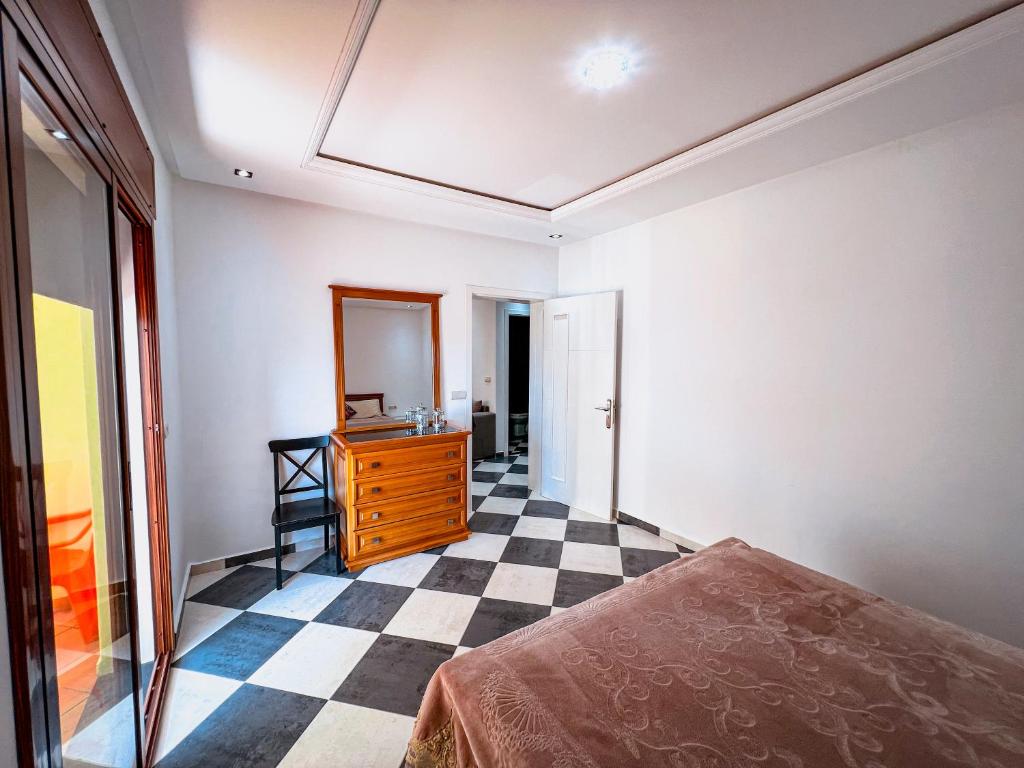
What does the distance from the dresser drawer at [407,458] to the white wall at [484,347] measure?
150 cm

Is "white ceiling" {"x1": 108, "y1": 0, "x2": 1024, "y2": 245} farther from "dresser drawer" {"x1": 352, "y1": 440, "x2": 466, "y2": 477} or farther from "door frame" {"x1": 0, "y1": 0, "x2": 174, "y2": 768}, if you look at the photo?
"dresser drawer" {"x1": 352, "y1": 440, "x2": 466, "y2": 477}

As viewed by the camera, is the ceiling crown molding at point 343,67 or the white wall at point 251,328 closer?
the ceiling crown molding at point 343,67

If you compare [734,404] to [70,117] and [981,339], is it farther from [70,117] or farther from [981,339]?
[70,117]

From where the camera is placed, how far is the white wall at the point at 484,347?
14.8 ft

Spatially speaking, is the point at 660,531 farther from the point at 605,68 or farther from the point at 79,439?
the point at 79,439

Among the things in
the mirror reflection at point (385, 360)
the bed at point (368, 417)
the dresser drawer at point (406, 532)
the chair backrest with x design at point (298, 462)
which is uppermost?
the mirror reflection at point (385, 360)

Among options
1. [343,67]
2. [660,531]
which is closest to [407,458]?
[660,531]

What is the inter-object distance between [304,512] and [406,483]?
65cm

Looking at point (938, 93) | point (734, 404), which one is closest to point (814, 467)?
point (734, 404)

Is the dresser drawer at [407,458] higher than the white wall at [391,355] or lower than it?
lower

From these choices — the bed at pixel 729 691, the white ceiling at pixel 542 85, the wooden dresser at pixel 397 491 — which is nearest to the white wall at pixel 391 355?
the wooden dresser at pixel 397 491

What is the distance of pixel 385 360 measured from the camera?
10.9 feet

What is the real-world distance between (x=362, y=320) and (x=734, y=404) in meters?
2.73

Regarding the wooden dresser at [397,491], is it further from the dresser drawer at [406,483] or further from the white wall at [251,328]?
the white wall at [251,328]
